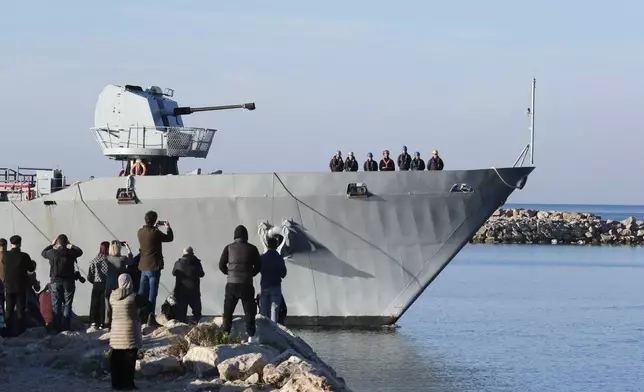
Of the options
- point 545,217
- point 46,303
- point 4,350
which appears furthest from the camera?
point 545,217

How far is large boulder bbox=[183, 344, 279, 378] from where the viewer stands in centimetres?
1495

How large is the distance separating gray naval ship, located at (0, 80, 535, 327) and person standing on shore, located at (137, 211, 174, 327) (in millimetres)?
7485

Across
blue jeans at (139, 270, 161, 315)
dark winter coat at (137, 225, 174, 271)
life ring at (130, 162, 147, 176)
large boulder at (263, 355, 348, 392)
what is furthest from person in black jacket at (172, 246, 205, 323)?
life ring at (130, 162, 147, 176)

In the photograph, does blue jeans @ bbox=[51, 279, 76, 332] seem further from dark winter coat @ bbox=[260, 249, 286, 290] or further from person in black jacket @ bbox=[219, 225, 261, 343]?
person in black jacket @ bbox=[219, 225, 261, 343]

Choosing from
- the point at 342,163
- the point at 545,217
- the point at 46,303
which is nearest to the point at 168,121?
the point at 342,163

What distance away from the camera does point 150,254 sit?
17766 mm

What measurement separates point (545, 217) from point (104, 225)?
72065mm

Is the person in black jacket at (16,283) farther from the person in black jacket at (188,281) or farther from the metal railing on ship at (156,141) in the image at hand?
the metal railing on ship at (156,141)

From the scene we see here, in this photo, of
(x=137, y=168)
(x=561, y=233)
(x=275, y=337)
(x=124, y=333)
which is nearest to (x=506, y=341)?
(x=137, y=168)

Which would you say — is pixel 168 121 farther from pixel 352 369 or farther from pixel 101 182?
pixel 352 369

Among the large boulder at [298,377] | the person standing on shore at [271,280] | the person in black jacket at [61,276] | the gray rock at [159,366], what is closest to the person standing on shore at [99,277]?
the person in black jacket at [61,276]

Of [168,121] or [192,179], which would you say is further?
[168,121]

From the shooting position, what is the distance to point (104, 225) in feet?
88.5

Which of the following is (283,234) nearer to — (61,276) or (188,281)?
(188,281)
